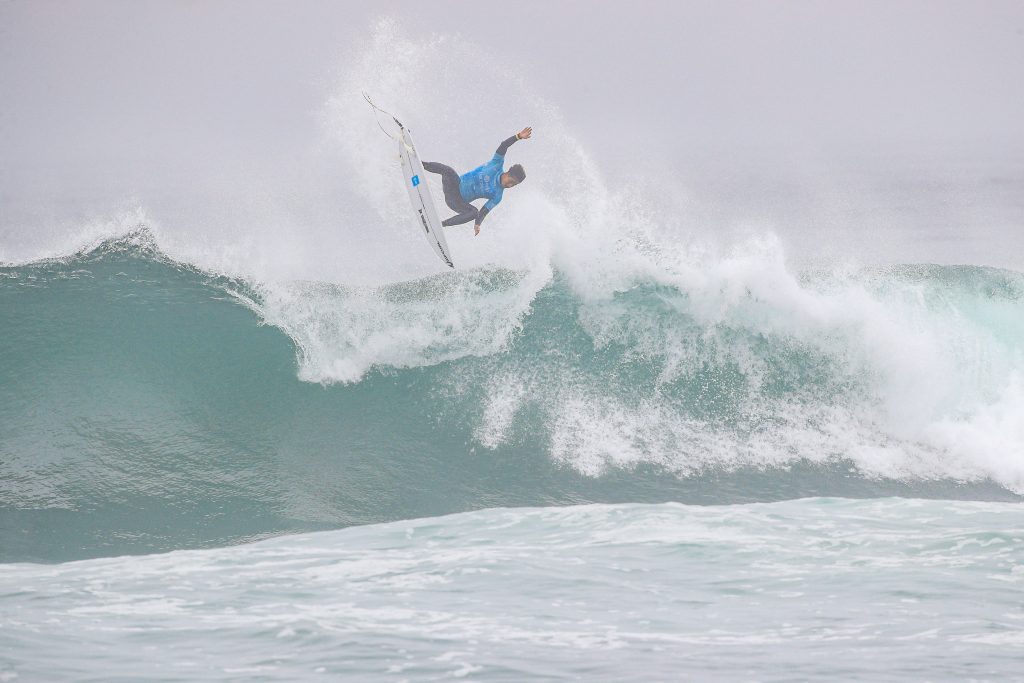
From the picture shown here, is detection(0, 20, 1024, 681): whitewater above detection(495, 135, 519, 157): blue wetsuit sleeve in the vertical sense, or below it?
below

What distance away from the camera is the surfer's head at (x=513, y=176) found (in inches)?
336

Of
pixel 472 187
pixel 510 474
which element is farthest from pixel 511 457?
pixel 472 187

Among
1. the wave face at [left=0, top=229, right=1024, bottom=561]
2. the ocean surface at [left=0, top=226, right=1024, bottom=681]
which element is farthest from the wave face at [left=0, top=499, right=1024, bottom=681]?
the wave face at [left=0, top=229, right=1024, bottom=561]

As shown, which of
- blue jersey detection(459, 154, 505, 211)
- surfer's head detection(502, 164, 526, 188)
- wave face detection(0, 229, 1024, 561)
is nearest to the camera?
surfer's head detection(502, 164, 526, 188)

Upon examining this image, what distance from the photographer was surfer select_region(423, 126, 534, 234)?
861 cm

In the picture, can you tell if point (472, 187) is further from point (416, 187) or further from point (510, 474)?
point (510, 474)

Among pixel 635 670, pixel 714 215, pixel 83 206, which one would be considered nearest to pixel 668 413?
pixel 635 670

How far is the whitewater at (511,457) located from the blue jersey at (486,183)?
103 inches

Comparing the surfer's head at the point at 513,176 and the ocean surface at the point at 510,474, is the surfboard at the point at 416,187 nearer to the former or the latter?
the surfer's head at the point at 513,176

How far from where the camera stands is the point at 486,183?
8828mm

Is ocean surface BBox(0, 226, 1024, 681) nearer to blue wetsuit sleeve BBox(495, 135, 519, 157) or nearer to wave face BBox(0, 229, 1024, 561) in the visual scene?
wave face BBox(0, 229, 1024, 561)

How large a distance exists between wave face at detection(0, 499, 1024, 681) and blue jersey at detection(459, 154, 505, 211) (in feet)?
10.4

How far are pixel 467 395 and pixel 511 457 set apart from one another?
1.10 meters

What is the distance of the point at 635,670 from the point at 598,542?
234cm
